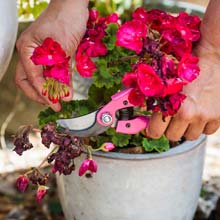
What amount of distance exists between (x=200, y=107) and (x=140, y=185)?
1.24ft

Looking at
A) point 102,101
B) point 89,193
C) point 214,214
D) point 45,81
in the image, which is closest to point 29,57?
point 45,81

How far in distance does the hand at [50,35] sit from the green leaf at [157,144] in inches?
10.2

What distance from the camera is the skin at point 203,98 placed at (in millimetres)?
1358

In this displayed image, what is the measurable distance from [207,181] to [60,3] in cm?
121

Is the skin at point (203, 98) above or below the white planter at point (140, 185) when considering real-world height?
above

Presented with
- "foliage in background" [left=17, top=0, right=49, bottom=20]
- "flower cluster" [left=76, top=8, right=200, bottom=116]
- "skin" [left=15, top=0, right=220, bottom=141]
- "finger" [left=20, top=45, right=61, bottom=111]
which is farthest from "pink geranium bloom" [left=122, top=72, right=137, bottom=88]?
"foliage in background" [left=17, top=0, right=49, bottom=20]

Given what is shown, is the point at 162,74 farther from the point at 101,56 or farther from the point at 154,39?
the point at 101,56

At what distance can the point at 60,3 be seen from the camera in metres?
1.52

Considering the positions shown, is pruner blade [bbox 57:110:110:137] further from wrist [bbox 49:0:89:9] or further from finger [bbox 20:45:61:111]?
wrist [bbox 49:0:89:9]

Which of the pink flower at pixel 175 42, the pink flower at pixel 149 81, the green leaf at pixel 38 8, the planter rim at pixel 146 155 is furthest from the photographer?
the green leaf at pixel 38 8

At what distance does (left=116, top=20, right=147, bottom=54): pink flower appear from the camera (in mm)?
1350

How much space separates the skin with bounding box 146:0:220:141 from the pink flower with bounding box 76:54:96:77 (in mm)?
196

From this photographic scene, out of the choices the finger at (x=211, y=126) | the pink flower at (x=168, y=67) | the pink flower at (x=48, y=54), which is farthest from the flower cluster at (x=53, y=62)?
the finger at (x=211, y=126)

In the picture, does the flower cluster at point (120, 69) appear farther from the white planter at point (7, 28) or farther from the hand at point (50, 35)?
the white planter at point (7, 28)
